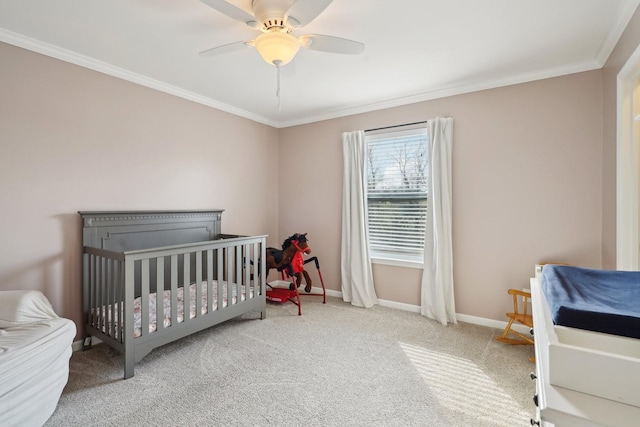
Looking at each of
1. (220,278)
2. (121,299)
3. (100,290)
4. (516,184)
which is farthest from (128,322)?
(516,184)

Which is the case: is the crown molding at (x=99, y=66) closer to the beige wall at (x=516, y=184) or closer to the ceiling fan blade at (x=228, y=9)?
the ceiling fan blade at (x=228, y=9)

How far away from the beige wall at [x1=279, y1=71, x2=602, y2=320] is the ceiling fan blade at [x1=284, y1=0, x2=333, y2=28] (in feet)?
6.57

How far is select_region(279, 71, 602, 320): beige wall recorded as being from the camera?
2.44 metres

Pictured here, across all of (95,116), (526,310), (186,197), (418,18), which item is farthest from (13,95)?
(526,310)

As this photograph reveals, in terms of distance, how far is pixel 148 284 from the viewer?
6.95ft

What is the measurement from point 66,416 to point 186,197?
2025 millimetres

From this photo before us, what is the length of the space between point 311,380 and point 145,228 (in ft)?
6.66

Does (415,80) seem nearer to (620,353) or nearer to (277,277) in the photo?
(620,353)

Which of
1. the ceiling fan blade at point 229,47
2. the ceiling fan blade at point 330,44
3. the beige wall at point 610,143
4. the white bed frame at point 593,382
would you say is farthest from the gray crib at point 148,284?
the beige wall at point 610,143

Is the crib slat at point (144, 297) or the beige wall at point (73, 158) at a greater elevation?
the beige wall at point (73, 158)

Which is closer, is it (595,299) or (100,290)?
(595,299)

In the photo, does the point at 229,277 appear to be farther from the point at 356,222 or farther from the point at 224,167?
the point at 356,222

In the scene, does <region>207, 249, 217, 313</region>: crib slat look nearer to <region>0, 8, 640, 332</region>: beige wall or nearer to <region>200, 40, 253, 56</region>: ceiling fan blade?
<region>0, 8, 640, 332</region>: beige wall

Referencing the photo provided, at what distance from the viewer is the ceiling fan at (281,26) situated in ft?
4.79
